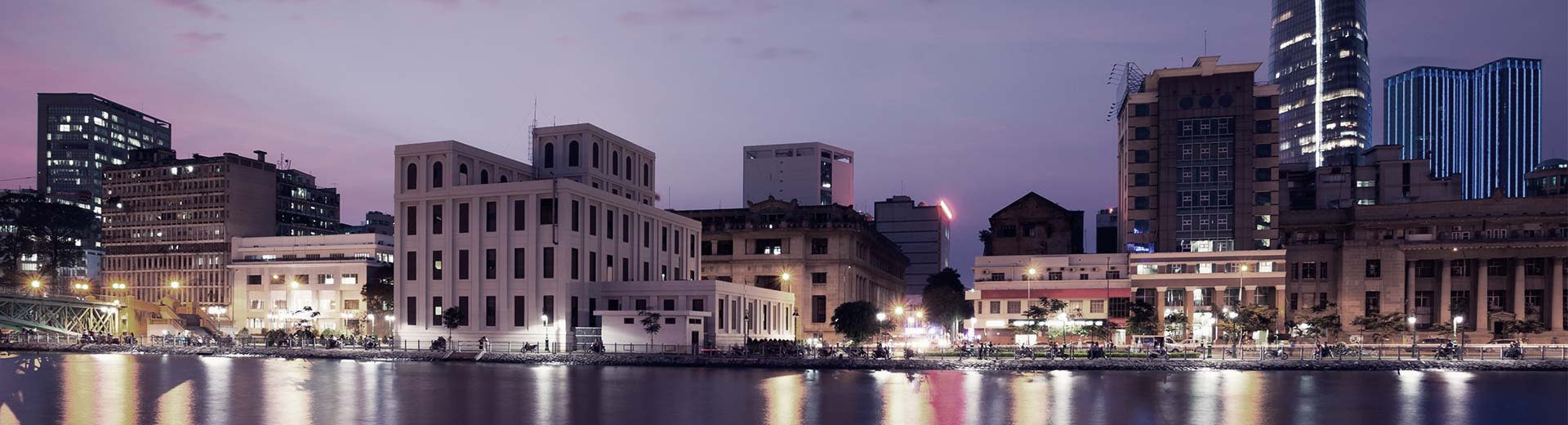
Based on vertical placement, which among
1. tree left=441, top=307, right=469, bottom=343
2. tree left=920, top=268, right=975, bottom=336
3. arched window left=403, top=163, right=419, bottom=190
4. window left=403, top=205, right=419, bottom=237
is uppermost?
arched window left=403, top=163, right=419, bottom=190

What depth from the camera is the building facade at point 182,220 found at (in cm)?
17512

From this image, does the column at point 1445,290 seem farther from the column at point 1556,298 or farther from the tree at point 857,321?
the tree at point 857,321

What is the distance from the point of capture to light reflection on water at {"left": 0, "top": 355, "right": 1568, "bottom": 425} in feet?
131

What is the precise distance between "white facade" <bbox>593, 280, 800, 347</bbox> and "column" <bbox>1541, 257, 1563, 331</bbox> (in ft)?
251

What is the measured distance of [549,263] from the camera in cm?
9206

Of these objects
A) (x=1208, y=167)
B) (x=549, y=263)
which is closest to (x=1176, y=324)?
(x=1208, y=167)

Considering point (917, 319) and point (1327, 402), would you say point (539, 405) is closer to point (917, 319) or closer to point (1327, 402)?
point (1327, 402)

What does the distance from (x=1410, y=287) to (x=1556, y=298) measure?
42.0 ft

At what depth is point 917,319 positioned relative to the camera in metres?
172

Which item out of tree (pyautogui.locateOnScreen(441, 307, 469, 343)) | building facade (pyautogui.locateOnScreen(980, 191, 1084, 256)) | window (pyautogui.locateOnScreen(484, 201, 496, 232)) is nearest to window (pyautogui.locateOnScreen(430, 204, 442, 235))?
window (pyautogui.locateOnScreen(484, 201, 496, 232))

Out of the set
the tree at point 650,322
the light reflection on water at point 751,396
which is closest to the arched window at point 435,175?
the tree at point 650,322

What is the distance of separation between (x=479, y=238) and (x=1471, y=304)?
317 ft

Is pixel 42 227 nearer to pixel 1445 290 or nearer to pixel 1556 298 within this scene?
pixel 1445 290

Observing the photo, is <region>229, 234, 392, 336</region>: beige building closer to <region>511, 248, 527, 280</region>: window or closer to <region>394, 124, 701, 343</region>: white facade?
<region>394, 124, 701, 343</region>: white facade
